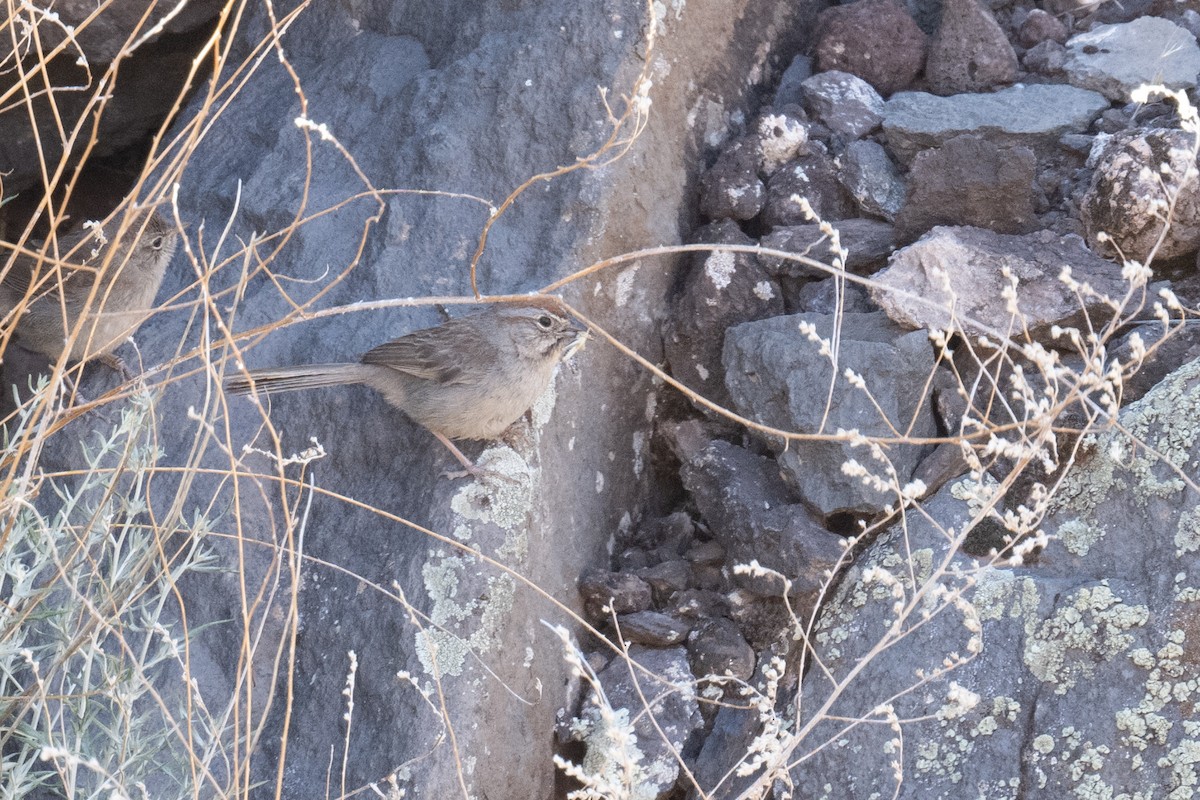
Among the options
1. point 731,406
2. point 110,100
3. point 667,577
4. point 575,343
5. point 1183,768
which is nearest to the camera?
point 1183,768

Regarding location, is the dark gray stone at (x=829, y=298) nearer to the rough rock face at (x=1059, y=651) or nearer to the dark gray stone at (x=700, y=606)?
the rough rock face at (x=1059, y=651)

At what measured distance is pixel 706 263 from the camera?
5.05 metres

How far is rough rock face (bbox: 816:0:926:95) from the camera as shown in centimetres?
567

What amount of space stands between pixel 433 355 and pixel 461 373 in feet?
0.47

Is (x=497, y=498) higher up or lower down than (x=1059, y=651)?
lower down

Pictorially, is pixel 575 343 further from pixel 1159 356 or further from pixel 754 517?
pixel 1159 356

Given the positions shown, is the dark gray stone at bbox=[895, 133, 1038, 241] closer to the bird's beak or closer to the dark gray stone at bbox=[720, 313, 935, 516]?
the dark gray stone at bbox=[720, 313, 935, 516]

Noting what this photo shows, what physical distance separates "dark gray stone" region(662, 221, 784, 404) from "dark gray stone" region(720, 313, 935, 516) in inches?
11.5

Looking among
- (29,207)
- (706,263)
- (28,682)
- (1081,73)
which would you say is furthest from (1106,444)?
(29,207)

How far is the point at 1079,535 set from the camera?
4047 millimetres

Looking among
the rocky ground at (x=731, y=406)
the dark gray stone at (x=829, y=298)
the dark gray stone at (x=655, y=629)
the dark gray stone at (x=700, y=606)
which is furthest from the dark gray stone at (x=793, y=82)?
the dark gray stone at (x=655, y=629)

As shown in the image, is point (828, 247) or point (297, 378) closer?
point (297, 378)

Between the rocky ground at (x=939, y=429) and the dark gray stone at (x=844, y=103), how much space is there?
0.04 ft

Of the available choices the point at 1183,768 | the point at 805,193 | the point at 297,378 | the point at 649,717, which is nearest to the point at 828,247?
the point at 805,193
